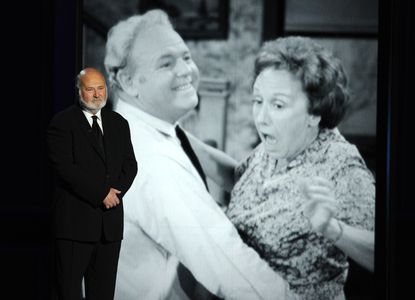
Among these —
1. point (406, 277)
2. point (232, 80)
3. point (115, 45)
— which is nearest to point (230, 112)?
point (232, 80)

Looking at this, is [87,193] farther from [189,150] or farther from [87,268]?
[189,150]

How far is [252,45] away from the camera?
13.1 ft

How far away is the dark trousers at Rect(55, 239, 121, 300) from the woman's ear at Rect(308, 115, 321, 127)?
150 cm

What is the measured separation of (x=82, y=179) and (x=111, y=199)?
0.15 m

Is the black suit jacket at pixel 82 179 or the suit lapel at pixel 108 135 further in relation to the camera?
the suit lapel at pixel 108 135

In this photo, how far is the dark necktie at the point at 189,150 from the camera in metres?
4.02

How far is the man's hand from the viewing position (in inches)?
113

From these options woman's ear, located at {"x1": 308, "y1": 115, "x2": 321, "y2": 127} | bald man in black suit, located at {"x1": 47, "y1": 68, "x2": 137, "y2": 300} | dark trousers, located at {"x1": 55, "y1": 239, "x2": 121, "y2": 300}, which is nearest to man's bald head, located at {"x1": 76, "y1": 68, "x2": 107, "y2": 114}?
bald man in black suit, located at {"x1": 47, "y1": 68, "x2": 137, "y2": 300}

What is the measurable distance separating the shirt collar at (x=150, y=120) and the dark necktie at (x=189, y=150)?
0.11 ft

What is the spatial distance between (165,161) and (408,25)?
5.18ft

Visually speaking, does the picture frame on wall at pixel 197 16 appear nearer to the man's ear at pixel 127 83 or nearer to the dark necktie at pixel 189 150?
the man's ear at pixel 127 83

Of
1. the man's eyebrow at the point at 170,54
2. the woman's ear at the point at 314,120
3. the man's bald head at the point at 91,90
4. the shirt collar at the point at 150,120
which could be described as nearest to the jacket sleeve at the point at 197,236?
the shirt collar at the point at 150,120

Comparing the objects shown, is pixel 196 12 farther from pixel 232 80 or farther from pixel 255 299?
pixel 255 299

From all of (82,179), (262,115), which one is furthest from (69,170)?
(262,115)
